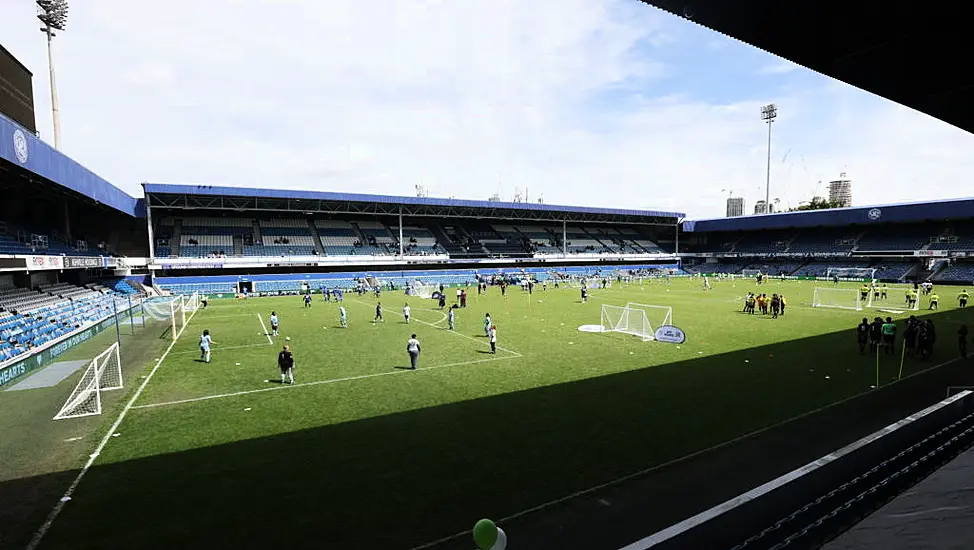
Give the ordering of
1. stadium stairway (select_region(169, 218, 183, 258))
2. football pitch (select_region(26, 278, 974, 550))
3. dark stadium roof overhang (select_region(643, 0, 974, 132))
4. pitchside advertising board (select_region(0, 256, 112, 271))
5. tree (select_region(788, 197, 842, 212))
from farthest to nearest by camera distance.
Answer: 1. tree (select_region(788, 197, 842, 212))
2. stadium stairway (select_region(169, 218, 183, 258))
3. pitchside advertising board (select_region(0, 256, 112, 271))
4. dark stadium roof overhang (select_region(643, 0, 974, 132))
5. football pitch (select_region(26, 278, 974, 550))

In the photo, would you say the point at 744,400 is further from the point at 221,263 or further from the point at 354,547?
the point at 221,263

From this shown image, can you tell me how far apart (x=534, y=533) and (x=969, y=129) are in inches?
647

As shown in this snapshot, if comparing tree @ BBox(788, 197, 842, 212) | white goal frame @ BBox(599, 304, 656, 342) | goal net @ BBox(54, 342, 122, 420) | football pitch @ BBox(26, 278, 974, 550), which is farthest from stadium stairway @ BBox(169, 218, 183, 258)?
tree @ BBox(788, 197, 842, 212)

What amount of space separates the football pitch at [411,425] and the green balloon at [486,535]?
14.6ft

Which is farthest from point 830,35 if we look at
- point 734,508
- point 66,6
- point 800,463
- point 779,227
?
point 779,227

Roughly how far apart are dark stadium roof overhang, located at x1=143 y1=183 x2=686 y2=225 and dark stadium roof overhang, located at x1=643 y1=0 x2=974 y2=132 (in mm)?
54707

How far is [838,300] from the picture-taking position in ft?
122

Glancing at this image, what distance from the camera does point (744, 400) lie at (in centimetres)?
1248

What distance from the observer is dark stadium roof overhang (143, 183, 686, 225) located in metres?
51.8

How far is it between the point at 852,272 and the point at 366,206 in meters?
68.0

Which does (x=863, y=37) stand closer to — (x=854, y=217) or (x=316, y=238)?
(x=316, y=238)

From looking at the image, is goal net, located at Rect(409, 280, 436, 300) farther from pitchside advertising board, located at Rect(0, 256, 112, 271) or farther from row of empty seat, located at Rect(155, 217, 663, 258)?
pitchside advertising board, located at Rect(0, 256, 112, 271)

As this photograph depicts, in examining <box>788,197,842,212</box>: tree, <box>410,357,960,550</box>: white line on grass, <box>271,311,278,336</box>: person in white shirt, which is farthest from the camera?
<box>788,197,842,212</box>: tree

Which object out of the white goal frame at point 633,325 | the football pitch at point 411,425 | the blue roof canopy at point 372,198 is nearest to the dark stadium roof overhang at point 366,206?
the blue roof canopy at point 372,198
